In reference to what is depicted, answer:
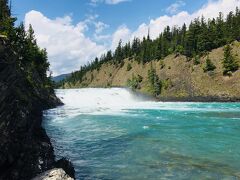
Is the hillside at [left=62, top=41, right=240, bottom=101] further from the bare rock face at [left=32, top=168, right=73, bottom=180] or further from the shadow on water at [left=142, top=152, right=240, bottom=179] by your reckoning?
the bare rock face at [left=32, top=168, right=73, bottom=180]

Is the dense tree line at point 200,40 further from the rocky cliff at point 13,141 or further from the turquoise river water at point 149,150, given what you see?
the rocky cliff at point 13,141

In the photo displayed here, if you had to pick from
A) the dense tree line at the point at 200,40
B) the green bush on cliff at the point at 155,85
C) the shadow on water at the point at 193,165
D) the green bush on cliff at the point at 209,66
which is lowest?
the shadow on water at the point at 193,165

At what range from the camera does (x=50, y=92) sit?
261ft

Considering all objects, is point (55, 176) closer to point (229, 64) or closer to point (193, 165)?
point (193, 165)

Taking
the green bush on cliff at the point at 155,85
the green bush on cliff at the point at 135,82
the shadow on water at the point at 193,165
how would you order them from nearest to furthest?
the shadow on water at the point at 193,165, the green bush on cliff at the point at 155,85, the green bush on cliff at the point at 135,82

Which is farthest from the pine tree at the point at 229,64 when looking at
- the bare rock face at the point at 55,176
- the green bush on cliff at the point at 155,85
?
the bare rock face at the point at 55,176

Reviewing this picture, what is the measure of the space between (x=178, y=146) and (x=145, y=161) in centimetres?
606

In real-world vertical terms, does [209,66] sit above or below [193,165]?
above

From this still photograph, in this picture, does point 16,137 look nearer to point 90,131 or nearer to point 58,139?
point 58,139

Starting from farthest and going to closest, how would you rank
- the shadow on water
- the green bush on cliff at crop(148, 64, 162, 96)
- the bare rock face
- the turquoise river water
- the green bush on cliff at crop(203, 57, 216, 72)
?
the green bush on cliff at crop(148, 64, 162, 96) < the green bush on cliff at crop(203, 57, 216, 72) < the turquoise river water < the shadow on water < the bare rock face

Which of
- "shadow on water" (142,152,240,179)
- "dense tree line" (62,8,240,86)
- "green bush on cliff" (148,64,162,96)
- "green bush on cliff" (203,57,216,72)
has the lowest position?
"shadow on water" (142,152,240,179)

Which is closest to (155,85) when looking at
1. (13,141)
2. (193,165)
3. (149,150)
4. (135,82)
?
(135,82)

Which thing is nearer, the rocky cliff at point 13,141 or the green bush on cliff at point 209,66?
the rocky cliff at point 13,141

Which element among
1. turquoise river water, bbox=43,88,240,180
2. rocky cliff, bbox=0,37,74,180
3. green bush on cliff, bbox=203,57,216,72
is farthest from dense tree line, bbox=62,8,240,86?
rocky cliff, bbox=0,37,74,180
